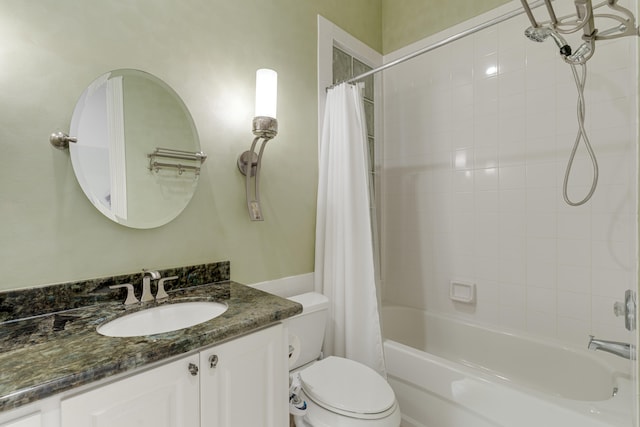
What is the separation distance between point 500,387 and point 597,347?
41cm

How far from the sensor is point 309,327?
153 cm

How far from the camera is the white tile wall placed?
1631mm

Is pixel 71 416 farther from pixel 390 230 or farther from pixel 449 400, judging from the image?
pixel 390 230

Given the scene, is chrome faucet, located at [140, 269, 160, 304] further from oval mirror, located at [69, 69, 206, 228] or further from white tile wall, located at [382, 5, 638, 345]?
white tile wall, located at [382, 5, 638, 345]

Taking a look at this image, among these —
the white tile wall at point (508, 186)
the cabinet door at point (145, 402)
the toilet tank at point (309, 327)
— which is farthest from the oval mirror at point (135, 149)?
the white tile wall at point (508, 186)

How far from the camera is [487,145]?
202cm

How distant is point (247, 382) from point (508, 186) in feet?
6.13

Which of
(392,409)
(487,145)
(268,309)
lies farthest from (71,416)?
(487,145)

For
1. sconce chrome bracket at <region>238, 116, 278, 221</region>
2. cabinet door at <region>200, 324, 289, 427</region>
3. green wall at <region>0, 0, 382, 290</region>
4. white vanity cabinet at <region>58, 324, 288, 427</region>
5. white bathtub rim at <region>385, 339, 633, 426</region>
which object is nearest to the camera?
white vanity cabinet at <region>58, 324, 288, 427</region>

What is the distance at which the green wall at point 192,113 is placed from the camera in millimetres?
970

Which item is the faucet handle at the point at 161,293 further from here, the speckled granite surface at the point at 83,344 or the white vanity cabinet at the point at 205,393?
the white vanity cabinet at the point at 205,393

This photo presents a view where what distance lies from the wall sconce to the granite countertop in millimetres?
582

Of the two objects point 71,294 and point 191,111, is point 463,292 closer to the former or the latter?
point 191,111

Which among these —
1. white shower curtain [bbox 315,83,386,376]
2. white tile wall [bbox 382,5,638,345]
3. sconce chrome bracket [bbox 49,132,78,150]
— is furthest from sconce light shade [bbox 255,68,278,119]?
white tile wall [bbox 382,5,638,345]
